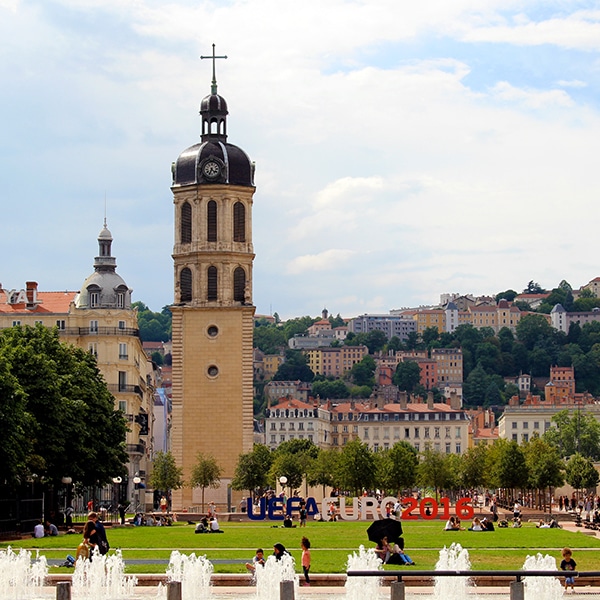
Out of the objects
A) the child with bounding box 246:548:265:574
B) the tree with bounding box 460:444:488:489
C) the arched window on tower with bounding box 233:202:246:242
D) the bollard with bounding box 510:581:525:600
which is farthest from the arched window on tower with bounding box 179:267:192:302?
the bollard with bounding box 510:581:525:600

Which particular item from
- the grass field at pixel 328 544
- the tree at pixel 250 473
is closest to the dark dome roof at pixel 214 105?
the tree at pixel 250 473

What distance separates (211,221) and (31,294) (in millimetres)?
15641

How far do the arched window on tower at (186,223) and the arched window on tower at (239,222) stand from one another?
2.97 metres

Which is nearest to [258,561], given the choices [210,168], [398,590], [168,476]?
[398,590]

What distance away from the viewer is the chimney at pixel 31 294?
107775 millimetres

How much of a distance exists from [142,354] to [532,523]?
182ft

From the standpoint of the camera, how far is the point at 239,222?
101375mm

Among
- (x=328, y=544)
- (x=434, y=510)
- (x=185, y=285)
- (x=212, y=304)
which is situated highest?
(x=185, y=285)

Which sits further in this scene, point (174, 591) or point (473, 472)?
point (473, 472)

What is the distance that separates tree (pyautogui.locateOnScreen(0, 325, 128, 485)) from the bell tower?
686 inches

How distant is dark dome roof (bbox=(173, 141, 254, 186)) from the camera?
333 feet

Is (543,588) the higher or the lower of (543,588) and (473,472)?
the lower

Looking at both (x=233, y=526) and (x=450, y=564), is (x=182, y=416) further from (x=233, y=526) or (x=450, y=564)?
(x=450, y=564)

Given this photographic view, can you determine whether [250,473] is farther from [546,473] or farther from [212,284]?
[546,473]
